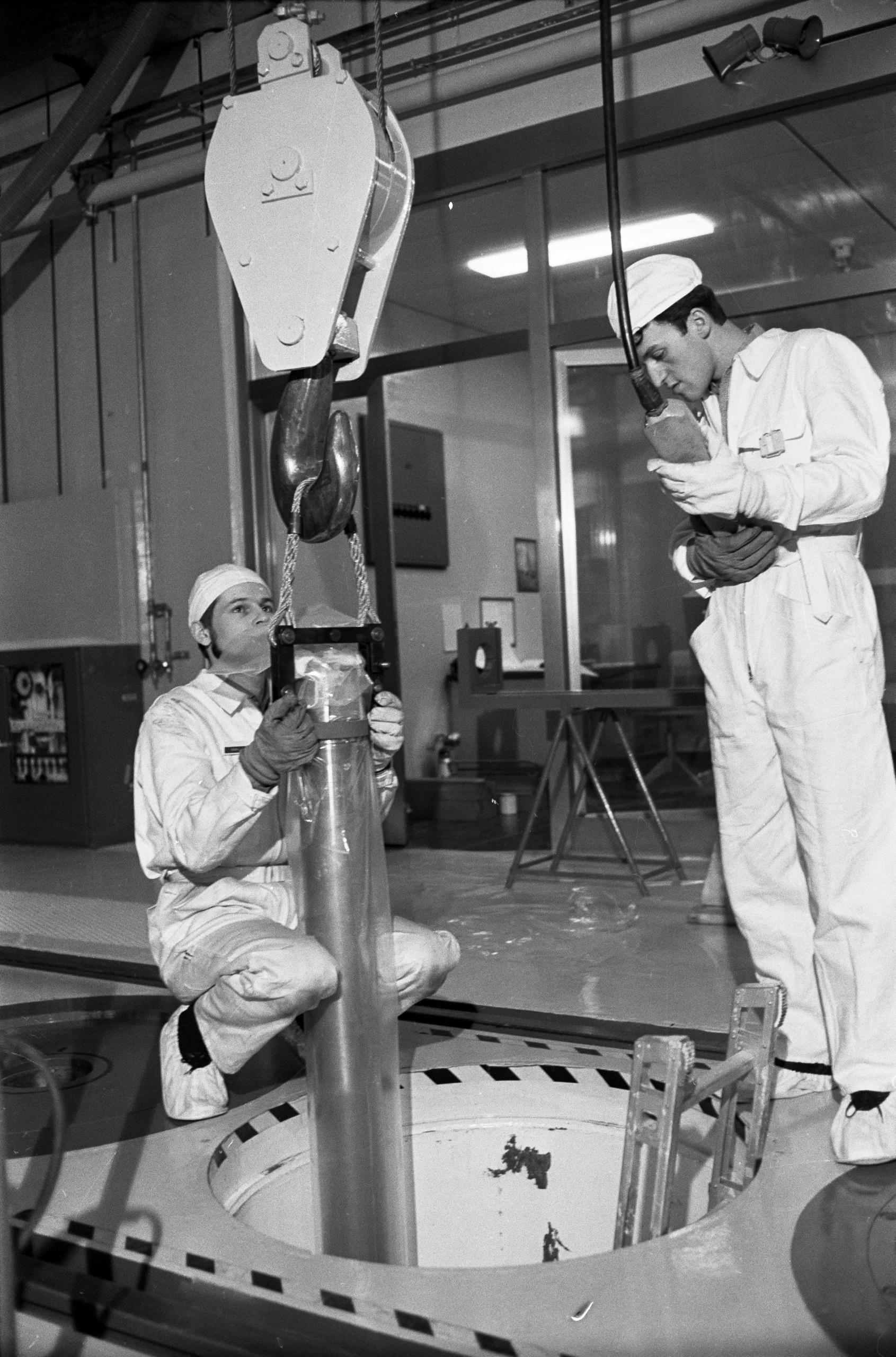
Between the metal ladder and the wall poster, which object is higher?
the wall poster

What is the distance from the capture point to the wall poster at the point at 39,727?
7.02 m

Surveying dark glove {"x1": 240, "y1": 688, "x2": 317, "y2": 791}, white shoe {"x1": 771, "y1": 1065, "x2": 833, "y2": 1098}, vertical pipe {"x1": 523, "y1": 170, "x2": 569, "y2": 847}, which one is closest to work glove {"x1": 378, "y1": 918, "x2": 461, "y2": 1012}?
dark glove {"x1": 240, "y1": 688, "x2": 317, "y2": 791}

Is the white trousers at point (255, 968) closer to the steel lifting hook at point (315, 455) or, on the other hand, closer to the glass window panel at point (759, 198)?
the steel lifting hook at point (315, 455)

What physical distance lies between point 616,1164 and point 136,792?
1.23m

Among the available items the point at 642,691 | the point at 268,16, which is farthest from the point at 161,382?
the point at 642,691

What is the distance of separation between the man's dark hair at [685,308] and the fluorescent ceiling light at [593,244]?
3.15m

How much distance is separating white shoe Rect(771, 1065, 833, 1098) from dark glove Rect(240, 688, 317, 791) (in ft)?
3.82

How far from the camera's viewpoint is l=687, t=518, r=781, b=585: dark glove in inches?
91.4

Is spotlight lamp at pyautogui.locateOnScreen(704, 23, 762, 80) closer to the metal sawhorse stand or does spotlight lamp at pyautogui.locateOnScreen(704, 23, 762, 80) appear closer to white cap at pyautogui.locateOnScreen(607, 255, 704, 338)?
the metal sawhorse stand

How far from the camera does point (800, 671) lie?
2.29 meters

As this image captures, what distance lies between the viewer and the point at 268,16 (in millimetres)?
6477

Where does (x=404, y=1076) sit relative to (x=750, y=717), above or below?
below

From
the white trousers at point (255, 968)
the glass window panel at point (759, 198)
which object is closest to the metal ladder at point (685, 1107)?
the white trousers at point (255, 968)

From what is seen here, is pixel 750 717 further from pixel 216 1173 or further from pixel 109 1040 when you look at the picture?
pixel 109 1040
